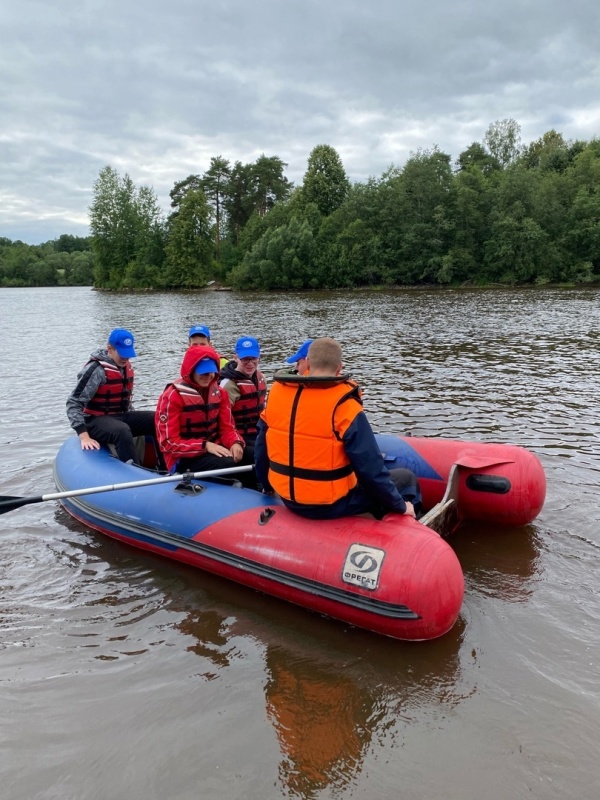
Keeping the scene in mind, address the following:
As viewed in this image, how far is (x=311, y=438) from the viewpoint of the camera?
3.27m

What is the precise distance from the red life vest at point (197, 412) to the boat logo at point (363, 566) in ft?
5.85

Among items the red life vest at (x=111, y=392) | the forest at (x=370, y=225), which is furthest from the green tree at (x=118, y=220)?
the red life vest at (x=111, y=392)

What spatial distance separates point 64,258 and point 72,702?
97.0m

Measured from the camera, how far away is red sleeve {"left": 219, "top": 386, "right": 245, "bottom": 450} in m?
4.79

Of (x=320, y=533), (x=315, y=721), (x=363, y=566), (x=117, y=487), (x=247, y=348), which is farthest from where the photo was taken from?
(x=247, y=348)

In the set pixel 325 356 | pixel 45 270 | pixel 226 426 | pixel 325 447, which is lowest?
pixel 226 426

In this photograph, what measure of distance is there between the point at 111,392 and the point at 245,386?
4.05 feet

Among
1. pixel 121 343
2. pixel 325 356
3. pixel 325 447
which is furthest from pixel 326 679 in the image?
pixel 121 343

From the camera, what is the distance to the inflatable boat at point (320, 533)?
312cm

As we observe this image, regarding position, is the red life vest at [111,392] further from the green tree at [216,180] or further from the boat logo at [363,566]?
the green tree at [216,180]

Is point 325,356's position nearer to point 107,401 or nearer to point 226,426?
point 226,426

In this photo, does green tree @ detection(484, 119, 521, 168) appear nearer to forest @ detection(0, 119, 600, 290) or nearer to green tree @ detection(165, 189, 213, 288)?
forest @ detection(0, 119, 600, 290)

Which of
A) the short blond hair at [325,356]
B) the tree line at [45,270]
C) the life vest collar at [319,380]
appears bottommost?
the life vest collar at [319,380]

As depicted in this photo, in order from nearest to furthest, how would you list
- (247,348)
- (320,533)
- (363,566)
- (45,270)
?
(363,566)
(320,533)
(247,348)
(45,270)
